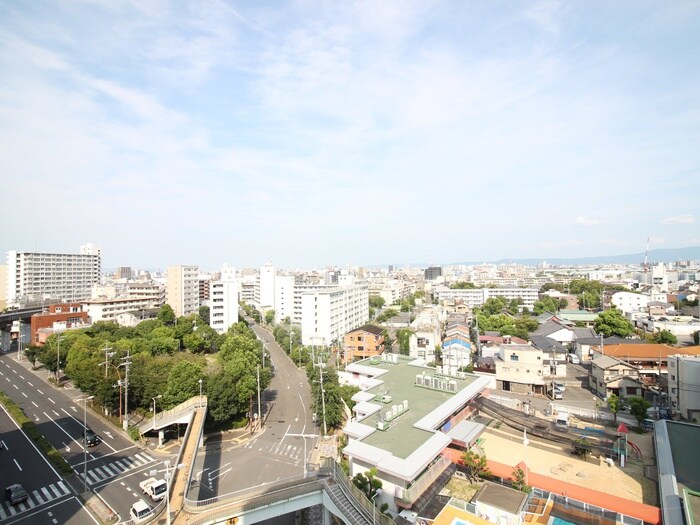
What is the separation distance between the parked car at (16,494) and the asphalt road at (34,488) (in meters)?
0.13

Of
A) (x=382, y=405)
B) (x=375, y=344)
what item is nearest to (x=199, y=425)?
(x=382, y=405)

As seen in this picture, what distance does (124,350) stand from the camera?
27.8 m

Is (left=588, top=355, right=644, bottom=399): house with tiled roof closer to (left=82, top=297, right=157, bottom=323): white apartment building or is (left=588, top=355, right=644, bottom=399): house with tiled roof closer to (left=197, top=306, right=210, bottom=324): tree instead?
(left=197, top=306, right=210, bottom=324): tree

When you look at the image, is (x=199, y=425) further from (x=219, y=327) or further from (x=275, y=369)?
(x=219, y=327)

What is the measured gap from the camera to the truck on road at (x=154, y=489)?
14.7 m

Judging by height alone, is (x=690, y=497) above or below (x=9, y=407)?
above

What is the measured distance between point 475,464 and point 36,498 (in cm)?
A: 1634

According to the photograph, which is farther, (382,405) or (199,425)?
(199,425)

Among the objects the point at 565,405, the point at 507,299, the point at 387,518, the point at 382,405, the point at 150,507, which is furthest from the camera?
the point at 507,299

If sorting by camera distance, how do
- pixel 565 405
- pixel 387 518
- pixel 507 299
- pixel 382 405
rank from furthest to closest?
pixel 507 299, pixel 565 405, pixel 382 405, pixel 387 518

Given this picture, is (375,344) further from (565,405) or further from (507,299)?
(507,299)

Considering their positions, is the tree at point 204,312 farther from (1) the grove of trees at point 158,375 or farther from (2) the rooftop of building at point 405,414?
(2) the rooftop of building at point 405,414

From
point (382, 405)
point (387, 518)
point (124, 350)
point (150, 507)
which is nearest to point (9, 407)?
point (124, 350)

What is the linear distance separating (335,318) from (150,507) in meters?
30.9
